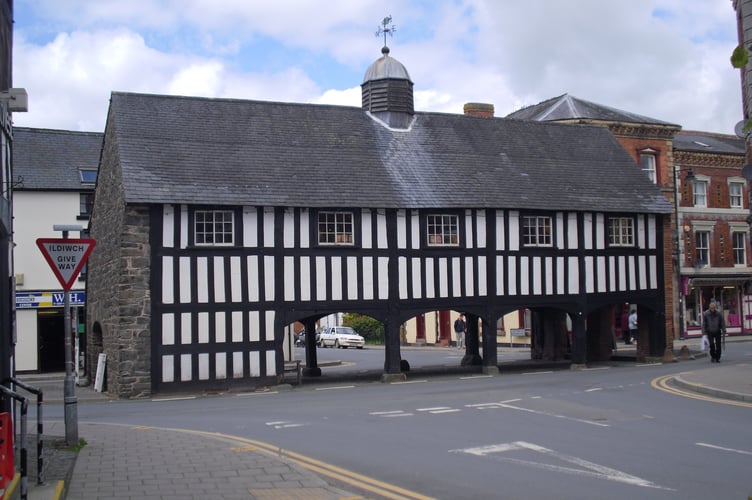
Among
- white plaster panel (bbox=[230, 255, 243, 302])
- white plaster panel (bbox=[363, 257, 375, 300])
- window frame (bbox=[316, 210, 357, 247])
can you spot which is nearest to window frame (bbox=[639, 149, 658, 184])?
white plaster panel (bbox=[363, 257, 375, 300])

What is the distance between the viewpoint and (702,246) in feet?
139

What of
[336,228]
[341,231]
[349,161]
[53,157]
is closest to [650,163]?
[349,161]

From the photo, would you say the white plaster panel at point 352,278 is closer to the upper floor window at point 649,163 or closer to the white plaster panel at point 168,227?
the white plaster panel at point 168,227

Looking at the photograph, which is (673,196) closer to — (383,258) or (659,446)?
(383,258)

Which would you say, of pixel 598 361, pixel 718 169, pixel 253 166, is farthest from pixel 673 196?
pixel 253 166

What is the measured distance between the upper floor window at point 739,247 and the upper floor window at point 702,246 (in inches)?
75.6

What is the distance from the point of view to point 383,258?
78.3 feet

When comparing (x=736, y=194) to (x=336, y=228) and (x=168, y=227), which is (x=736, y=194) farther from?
(x=168, y=227)

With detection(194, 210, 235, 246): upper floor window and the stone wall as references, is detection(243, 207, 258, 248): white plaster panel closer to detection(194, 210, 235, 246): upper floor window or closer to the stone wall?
detection(194, 210, 235, 246): upper floor window

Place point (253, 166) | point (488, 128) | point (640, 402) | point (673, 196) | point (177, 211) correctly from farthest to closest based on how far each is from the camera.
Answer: point (673, 196) → point (488, 128) → point (253, 166) → point (177, 211) → point (640, 402)

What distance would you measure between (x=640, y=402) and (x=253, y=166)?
13.0 meters

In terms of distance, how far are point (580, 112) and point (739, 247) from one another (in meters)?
12.9

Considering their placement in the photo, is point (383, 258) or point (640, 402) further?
point (383, 258)

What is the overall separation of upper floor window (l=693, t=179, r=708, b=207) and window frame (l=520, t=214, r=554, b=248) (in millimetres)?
19325
